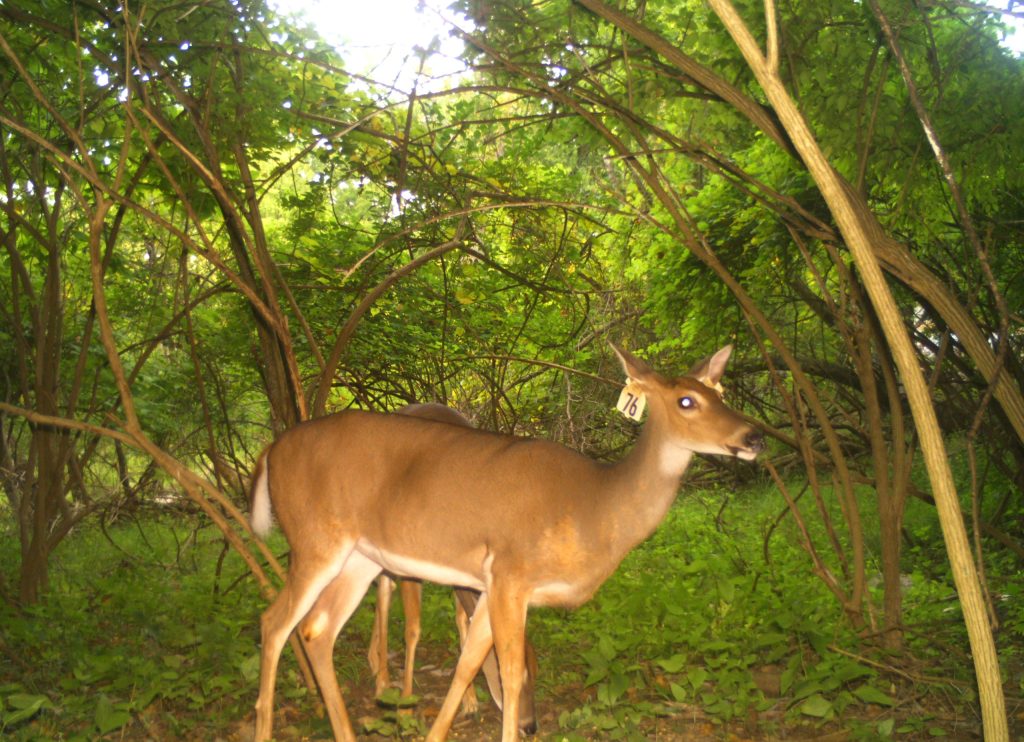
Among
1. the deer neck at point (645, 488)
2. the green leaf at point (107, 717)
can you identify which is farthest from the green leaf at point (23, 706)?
the deer neck at point (645, 488)

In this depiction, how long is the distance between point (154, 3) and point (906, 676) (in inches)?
190

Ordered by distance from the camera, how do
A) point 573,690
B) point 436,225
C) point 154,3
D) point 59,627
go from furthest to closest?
point 436,225 → point 59,627 → point 573,690 → point 154,3

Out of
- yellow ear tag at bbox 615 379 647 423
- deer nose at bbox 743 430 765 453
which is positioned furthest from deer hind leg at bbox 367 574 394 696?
deer nose at bbox 743 430 765 453

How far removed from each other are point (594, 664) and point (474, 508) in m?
1.45

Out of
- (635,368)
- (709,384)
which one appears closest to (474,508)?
(635,368)

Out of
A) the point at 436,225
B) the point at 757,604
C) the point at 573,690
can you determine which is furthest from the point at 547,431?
the point at 573,690

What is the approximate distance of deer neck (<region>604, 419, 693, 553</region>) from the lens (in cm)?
445

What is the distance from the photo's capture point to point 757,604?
6.62m

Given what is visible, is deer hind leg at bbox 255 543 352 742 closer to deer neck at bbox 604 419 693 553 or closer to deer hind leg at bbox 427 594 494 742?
deer hind leg at bbox 427 594 494 742

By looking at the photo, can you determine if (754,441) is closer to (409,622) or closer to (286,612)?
(286,612)

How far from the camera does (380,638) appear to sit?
5.73m

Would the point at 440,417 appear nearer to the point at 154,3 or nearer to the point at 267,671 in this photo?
the point at 267,671

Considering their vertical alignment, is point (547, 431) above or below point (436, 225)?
below

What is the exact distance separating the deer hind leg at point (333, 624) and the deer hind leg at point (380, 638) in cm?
56
